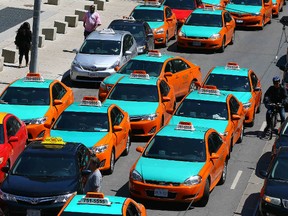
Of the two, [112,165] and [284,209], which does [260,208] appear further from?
[112,165]

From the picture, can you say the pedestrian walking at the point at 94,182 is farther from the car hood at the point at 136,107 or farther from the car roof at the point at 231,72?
the car roof at the point at 231,72

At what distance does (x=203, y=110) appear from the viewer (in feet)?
96.8

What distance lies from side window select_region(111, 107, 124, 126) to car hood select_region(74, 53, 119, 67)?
24.8ft

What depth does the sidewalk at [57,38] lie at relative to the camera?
37688mm

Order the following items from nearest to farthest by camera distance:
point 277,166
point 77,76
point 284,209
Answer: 1. point 284,209
2. point 277,166
3. point 77,76

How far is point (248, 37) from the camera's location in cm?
4597

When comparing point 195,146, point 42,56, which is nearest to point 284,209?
point 195,146

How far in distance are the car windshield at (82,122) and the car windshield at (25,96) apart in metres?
2.22

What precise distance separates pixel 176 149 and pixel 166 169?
1.14 meters

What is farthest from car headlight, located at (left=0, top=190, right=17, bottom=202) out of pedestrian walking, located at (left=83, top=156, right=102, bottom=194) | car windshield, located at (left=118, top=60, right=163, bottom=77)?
car windshield, located at (left=118, top=60, right=163, bottom=77)

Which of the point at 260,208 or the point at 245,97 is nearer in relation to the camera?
the point at 260,208

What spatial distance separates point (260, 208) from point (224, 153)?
3.50m

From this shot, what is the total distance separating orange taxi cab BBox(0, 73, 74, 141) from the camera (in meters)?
28.9

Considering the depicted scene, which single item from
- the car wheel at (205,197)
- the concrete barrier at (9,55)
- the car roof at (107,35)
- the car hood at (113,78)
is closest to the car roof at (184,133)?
the car wheel at (205,197)
